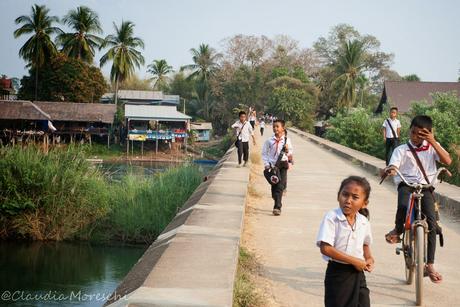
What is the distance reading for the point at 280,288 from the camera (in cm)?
521

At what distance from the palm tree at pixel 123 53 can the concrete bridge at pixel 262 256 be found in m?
→ 53.0

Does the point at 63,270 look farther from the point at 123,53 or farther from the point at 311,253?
the point at 123,53

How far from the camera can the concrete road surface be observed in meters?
5.07

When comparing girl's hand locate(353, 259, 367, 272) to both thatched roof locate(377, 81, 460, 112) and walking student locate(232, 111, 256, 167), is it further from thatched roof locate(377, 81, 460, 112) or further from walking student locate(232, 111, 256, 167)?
thatched roof locate(377, 81, 460, 112)

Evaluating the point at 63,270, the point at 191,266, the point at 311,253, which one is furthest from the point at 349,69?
the point at 191,266

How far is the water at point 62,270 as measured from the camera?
1172 centimetres

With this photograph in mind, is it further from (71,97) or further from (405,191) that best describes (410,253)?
(71,97)

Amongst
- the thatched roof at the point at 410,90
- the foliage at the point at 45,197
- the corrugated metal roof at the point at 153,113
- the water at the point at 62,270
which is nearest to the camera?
the water at the point at 62,270

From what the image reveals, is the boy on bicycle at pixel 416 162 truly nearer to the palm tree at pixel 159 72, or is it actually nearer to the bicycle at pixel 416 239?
the bicycle at pixel 416 239

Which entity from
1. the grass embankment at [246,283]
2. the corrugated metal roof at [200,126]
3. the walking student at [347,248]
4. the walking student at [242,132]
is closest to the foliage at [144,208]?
the walking student at [242,132]

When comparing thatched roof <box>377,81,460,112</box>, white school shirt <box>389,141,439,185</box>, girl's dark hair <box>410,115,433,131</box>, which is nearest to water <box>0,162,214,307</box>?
white school shirt <box>389,141,439,185</box>

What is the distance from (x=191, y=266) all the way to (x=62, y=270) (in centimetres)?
952

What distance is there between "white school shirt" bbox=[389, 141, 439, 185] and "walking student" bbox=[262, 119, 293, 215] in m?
3.66

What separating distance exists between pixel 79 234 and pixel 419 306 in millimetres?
11359
